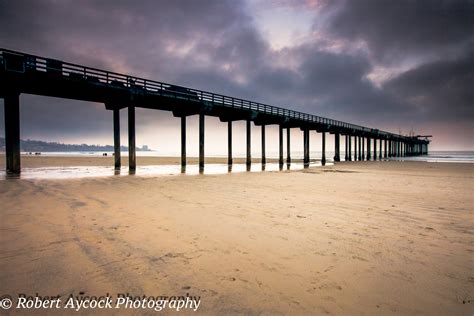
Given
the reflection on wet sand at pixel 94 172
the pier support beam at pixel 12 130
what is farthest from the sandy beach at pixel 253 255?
the pier support beam at pixel 12 130

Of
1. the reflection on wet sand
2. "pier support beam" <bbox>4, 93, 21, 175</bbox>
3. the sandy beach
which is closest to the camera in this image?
the sandy beach

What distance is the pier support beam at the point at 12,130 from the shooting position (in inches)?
508

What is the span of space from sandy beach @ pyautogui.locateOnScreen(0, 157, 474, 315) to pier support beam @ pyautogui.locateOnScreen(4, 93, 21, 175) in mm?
10713

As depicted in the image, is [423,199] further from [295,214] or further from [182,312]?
[182,312]

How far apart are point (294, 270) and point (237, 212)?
107 inches

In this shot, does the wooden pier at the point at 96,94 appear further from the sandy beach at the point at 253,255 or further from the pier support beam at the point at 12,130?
the sandy beach at the point at 253,255

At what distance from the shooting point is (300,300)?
6.97 ft

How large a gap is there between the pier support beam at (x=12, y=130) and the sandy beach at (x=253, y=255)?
1071 centimetres

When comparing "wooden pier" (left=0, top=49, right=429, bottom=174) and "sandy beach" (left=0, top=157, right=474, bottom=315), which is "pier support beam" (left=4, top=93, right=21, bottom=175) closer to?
"wooden pier" (left=0, top=49, right=429, bottom=174)

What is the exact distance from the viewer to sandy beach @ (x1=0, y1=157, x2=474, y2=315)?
218 cm

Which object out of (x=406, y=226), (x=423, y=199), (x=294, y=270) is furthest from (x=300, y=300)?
(x=423, y=199)

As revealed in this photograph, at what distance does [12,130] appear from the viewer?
42.5 feet

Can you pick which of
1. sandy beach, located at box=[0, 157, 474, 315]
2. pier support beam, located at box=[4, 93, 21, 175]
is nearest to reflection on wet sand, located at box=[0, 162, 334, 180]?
pier support beam, located at box=[4, 93, 21, 175]

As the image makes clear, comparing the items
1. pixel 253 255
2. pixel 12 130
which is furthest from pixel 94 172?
pixel 253 255
